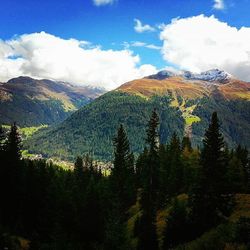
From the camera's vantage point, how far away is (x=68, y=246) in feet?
120

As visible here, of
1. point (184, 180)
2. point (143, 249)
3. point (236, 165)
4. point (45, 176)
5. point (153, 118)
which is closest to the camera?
point (143, 249)

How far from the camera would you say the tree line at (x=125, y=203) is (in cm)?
4559

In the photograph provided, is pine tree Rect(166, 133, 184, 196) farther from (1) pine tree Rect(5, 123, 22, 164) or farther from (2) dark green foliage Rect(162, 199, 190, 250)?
(2) dark green foliage Rect(162, 199, 190, 250)

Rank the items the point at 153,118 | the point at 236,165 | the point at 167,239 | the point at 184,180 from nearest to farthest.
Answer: the point at 167,239
the point at 153,118
the point at 236,165
the point at 184,180

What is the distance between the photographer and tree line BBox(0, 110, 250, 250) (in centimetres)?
4559

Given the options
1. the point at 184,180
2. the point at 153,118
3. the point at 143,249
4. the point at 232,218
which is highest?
the point at 153,118

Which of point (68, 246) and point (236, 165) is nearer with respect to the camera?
point (68, 246)

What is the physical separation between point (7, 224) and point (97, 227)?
15.9 metres

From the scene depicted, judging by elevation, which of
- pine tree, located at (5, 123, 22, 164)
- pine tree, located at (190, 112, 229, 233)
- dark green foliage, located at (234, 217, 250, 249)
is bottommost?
dark green foliage, located at (234, 217, 250, 249)

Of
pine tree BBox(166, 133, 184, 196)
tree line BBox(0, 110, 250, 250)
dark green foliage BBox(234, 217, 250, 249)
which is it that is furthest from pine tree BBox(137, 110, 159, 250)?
pine tree BBox(166, 133, 184, 196)

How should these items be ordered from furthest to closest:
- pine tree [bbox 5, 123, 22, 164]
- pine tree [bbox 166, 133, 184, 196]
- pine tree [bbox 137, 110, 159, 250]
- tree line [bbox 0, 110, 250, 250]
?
pine tree [bbox 166, 133, 184, 196] < pine tree [bbox 5, 123, 22, 164] < pine tree [bbox 137, 110, 159, 250] < tree line [bbox 0, 110, 250, 250]

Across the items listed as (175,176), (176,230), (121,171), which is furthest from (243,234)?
(175,176)

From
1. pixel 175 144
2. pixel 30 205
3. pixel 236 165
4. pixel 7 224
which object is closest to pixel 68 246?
pixel 7 224

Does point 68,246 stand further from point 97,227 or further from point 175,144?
point 175,144
